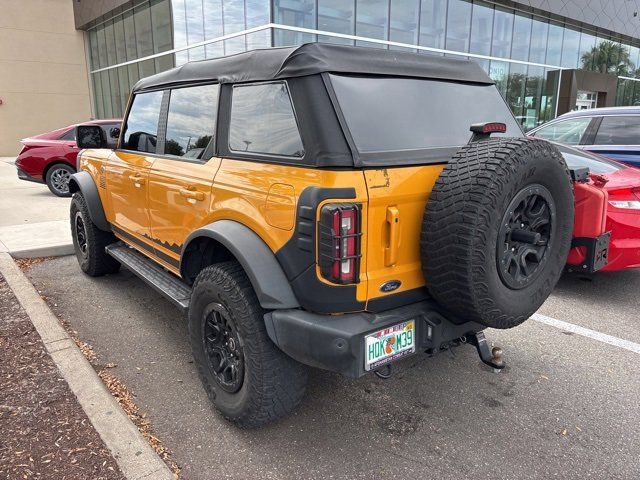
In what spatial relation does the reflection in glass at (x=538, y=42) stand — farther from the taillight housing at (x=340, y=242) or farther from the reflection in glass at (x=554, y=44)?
the taillight housing at (x=340, y=242)

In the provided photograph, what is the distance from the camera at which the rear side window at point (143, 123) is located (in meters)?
3.78

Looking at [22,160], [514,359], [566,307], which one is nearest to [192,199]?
[514,359]

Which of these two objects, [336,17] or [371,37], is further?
[371,37]

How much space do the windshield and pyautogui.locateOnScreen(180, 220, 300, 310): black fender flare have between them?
138 inches

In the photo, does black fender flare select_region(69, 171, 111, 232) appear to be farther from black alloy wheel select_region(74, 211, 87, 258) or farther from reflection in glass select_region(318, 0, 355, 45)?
reflection in glass select_region(318, 0, 355, 45)

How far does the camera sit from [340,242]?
210cm

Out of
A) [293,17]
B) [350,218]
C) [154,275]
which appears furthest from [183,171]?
[293,17]

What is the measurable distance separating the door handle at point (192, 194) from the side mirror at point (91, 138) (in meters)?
2.03

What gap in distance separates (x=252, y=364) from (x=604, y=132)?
6324mm

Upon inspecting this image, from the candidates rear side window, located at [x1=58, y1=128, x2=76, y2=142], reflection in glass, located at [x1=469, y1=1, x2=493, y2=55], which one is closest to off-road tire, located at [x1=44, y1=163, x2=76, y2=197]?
rear side window, located at [x1=58, y1=128, x2=76, y2=142]

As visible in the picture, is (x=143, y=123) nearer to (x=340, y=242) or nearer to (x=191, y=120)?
(x=191, y=120)

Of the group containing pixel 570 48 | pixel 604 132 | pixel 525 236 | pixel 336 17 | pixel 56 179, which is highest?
pixel 570 48

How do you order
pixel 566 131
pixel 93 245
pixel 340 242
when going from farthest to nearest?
pixel 566 131 < pixel 93 245 < pixel 340 242

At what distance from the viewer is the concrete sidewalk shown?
5.95 meters
